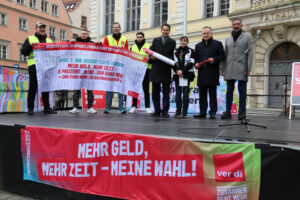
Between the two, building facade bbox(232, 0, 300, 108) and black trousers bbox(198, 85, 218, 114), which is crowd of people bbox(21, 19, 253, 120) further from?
building facade bbox(232, 0, 300, 108)

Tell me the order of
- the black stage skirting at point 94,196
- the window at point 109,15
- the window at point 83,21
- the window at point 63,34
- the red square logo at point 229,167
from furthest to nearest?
the window at point 83,21
the window at point 63,34
the window at point 109,15
the red square logo at point 229,167
the black stage skirting at point 94,196

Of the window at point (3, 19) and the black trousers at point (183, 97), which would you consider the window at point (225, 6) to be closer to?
the black trousers at point (183, 97)

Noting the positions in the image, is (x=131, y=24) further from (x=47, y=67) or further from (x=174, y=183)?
(x=174, y=183)

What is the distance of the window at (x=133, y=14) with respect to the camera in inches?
862

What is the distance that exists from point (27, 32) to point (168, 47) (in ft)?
108

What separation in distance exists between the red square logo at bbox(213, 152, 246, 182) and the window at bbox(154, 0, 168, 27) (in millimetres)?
18658

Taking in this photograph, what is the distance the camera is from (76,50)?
18.3 ft

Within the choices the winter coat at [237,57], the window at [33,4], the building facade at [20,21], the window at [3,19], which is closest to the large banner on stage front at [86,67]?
the winter coat at [237,57]

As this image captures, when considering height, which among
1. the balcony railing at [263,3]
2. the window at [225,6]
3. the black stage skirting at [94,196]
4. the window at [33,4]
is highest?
the window at [33,4]

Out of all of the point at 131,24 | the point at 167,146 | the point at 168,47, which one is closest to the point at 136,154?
the point at 167,146

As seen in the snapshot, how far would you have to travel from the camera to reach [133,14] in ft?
73.0

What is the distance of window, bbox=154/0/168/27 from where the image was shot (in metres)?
20.3

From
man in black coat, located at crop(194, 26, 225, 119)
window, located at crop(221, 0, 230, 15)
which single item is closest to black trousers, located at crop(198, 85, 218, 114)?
man in black coat, located at crop(194, 26, 225, 119)

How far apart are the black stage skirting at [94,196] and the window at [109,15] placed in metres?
21.1
